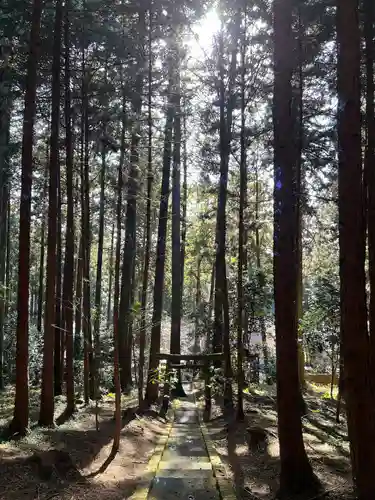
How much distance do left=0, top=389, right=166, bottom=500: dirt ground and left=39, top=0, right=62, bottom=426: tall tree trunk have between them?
612 mm

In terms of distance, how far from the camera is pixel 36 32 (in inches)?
398

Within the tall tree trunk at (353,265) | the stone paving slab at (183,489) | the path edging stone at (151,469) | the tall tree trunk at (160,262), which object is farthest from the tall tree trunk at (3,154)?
the tall tree trunk at (353,265)

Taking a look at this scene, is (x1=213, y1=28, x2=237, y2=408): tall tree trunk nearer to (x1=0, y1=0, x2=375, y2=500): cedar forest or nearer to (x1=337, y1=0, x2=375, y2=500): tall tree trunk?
(x1=0, y1=0, x2=375, y2=500): cedar forest

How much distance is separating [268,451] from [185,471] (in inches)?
74.3

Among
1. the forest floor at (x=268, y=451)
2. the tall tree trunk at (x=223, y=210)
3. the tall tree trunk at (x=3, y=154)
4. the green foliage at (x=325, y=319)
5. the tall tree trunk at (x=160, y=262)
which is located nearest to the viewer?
the forest floor at (x=268, y=451)

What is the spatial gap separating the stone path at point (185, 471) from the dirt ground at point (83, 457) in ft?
1.43

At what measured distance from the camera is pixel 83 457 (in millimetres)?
9000

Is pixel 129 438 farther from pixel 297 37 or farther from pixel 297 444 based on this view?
pixel 297 37

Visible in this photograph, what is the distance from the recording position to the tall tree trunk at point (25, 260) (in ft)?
32.8

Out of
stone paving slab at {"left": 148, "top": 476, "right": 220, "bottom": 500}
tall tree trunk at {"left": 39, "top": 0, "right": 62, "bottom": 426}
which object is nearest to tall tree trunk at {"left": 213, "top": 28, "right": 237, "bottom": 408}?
tall tree trunk at {"left": 39, "top": 0, "right": 62, "bottom": 426}

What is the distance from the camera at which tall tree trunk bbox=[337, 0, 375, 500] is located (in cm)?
548

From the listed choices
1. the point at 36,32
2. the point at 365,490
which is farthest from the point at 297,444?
the point at 36,32

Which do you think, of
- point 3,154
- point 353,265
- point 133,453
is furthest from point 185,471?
point 3,154

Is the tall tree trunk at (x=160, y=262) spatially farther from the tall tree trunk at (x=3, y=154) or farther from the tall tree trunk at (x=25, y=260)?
the tall tree trunk at (x=25, y=260)
